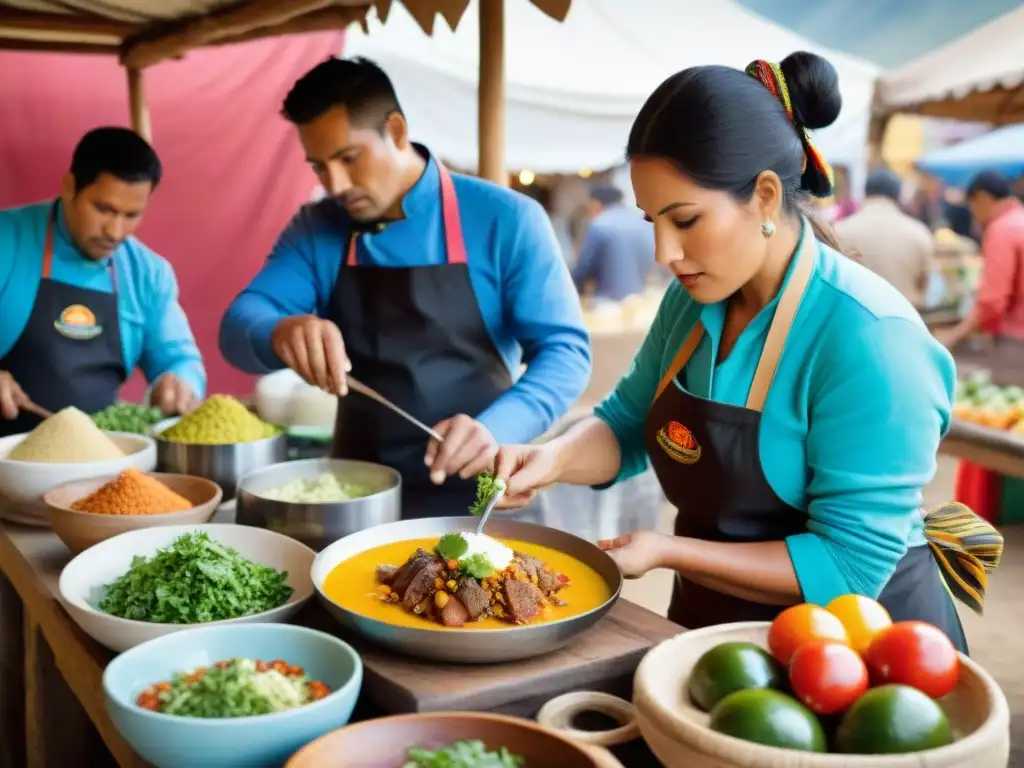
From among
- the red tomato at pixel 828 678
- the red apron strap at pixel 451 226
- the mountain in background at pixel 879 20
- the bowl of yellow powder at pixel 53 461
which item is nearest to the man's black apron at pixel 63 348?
the bowl of yellow powder at pixel 53 461

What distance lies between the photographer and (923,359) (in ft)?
4.89

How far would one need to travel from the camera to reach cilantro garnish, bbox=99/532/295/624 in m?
1.48

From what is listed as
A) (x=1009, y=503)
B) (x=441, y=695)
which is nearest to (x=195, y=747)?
(x=441, y=695)

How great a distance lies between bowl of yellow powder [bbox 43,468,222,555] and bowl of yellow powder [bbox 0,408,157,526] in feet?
0.25

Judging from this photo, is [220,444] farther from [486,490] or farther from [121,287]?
[121,287]

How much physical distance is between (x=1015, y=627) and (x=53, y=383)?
14.1 ft

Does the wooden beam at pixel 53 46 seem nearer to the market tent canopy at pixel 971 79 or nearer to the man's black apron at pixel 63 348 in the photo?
the man's black apron at pixel 63 348

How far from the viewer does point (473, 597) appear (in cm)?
143

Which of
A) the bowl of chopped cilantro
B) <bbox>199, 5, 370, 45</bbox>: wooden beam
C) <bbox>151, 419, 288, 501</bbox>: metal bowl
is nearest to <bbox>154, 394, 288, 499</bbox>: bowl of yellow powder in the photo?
<bbox>151, 419, 288, 501</bbox>: metal bowl

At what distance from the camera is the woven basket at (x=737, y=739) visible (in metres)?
0.95

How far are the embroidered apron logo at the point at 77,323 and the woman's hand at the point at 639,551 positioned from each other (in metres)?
2.44

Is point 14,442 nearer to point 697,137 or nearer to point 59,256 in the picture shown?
point 59,256

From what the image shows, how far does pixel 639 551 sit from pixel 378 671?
1.55ft

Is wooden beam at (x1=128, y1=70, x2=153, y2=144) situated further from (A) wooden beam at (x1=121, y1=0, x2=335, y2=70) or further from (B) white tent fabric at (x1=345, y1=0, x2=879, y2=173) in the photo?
(B) white tent fabric at (x1=345, y1=0, x2=879, y2=173)
